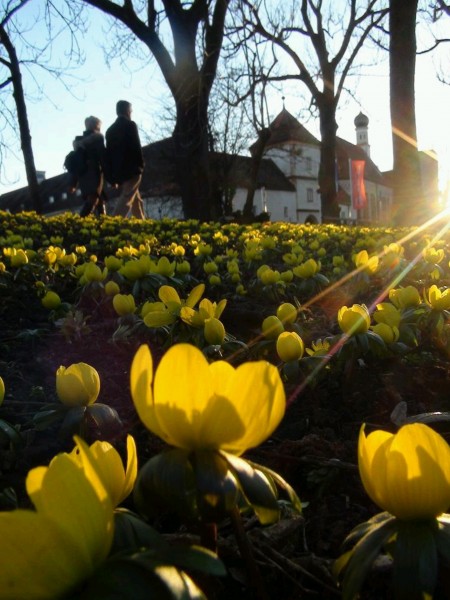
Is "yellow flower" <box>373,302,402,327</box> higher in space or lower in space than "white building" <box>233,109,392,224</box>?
lower

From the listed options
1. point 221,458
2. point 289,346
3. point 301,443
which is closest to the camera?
point 221,458

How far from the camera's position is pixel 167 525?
0.99 meters

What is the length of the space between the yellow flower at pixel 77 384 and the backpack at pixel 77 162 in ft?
27.2

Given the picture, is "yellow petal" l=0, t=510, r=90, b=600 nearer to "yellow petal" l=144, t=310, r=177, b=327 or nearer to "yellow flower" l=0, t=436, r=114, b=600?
"yellow flower" l=0, t=436, r=114, b=600

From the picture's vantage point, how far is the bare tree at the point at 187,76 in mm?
10688

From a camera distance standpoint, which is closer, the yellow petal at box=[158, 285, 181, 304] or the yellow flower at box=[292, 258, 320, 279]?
the yellow petal at box=[158, 285, 181, 304]

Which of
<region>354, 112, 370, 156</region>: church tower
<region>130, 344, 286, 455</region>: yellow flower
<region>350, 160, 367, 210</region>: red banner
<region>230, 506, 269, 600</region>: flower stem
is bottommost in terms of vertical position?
<region>230, 506, 269, 600</region>: flower stem

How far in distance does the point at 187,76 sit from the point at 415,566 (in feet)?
36.0

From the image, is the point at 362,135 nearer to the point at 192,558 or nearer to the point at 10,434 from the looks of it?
the point at 10,434

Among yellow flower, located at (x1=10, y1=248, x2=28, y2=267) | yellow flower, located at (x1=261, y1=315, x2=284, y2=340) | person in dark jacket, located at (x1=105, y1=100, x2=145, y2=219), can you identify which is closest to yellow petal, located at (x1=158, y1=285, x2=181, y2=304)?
yellow flower, located at (x1=261, y1=315, x2=284, y2=340)

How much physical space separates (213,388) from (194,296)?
27.8 inches

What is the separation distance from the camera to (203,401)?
0.53 m

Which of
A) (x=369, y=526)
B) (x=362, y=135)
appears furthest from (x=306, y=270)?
(x=362, y=135)

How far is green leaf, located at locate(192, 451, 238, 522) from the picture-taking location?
496mm
